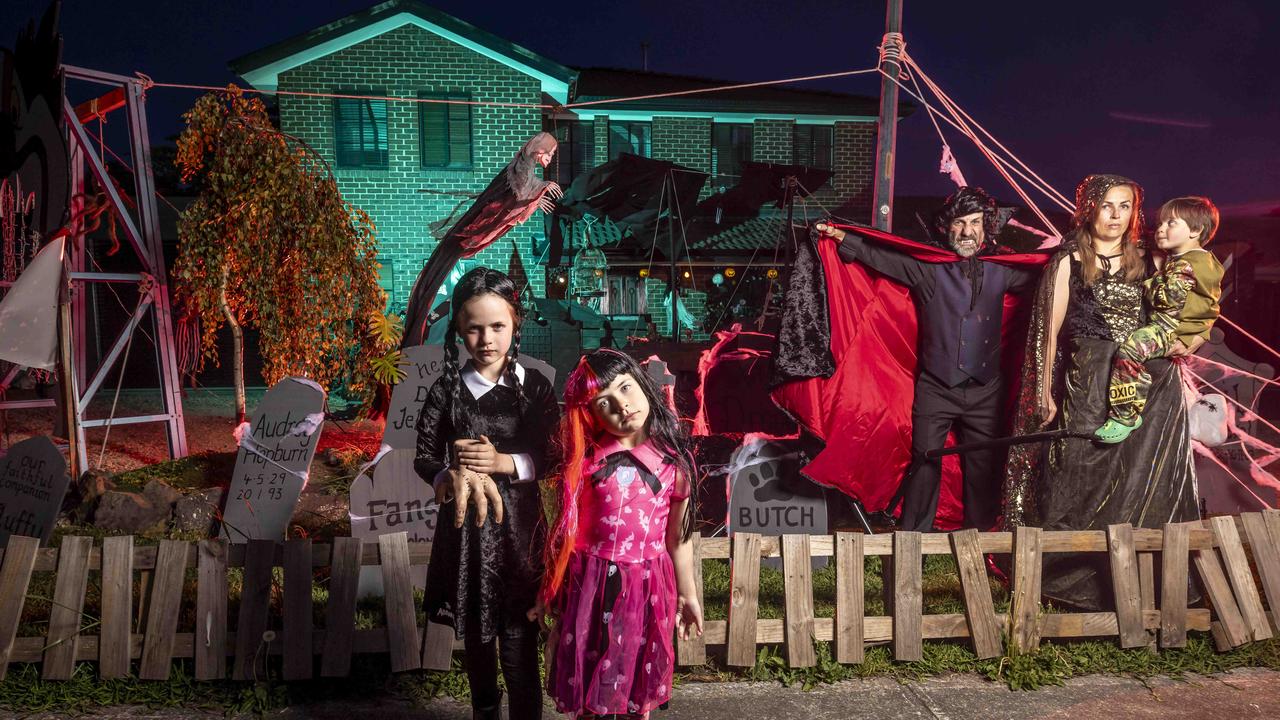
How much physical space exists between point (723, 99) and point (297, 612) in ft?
47.5

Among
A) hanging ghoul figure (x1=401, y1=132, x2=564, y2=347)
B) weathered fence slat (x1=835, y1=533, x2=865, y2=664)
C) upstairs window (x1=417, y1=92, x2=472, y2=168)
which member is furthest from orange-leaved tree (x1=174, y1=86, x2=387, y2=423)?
upstairs window (x1=417, y1=92, x2=472, y2=168)

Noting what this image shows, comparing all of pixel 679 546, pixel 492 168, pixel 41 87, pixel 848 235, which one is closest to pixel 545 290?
pixel 492 168

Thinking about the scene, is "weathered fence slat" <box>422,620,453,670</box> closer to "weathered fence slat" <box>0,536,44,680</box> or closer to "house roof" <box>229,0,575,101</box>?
"weathered fence slat" <box>0,536,44,680</box>

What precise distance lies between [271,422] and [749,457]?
3.05 meters

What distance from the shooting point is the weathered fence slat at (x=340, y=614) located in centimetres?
332

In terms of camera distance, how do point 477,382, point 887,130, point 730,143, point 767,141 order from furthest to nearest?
point 730,143 → point 767,141 → point 887,130 → point 477,382

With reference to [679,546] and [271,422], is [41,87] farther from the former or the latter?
[679,546]

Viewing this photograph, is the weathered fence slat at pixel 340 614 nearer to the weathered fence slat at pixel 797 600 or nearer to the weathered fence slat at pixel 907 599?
the weathered fence slat at pixel 797 600

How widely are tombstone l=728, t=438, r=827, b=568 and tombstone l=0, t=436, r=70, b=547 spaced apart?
12.4 ft

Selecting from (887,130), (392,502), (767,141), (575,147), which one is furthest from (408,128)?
(392,502)

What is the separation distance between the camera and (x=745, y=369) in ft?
21.4

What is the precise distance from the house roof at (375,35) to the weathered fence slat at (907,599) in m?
11.7

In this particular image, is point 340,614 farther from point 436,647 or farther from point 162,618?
point 162,618

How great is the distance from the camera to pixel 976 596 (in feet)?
11.6
